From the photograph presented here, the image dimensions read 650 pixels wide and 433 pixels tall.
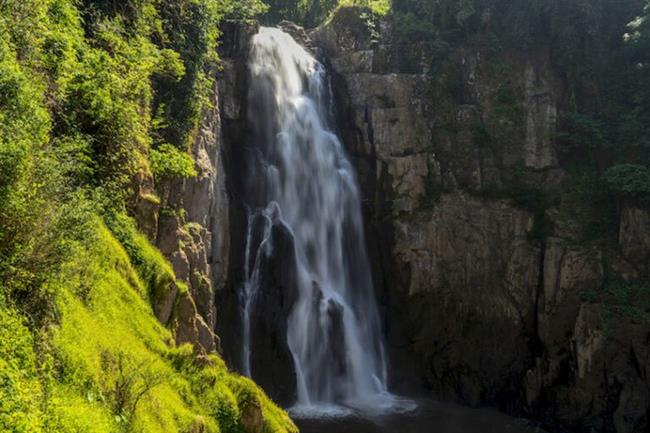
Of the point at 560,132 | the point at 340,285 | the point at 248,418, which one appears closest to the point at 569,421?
the point at 340,285

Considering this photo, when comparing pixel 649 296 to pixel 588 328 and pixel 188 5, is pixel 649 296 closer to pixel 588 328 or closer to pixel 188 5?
pixel 588 328

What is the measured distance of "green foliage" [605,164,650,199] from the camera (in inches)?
936

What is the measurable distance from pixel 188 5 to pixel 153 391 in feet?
45.9

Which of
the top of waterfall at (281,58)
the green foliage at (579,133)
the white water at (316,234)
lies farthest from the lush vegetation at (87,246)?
the green foliage at (579,133)

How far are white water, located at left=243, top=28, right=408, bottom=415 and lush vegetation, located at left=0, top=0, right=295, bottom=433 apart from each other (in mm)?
9418

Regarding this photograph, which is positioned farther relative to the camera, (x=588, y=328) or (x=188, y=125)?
(x=588, y=328)

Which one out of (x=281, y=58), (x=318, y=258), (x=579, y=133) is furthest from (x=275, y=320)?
(x=579, y=133)

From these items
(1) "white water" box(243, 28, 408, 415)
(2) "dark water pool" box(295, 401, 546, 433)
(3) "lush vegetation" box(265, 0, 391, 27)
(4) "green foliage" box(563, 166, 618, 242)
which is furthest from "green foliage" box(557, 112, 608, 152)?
(3) "lush vegetation" box(265, 0, 391, 27)

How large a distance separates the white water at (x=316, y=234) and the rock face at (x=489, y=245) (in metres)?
1.09

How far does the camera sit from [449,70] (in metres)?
29.3

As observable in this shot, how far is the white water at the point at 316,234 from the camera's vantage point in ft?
74.2

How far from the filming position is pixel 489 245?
26.1m

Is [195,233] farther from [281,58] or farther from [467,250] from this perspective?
[467,250]

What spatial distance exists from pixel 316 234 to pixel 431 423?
9095 millimetres
